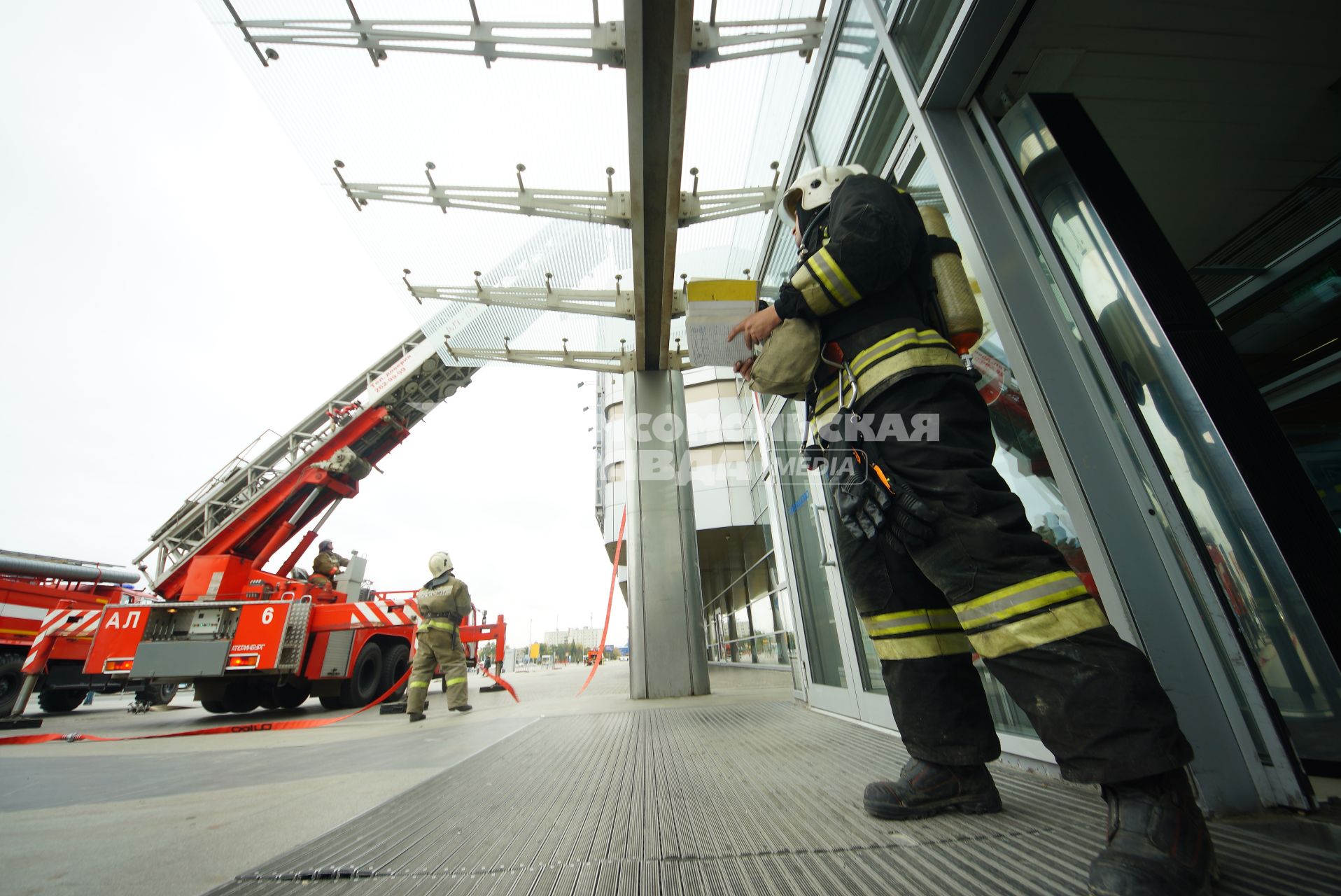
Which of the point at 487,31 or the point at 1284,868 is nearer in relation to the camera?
the point at 1284,868

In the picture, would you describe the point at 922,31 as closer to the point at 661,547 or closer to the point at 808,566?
the point at 808,566

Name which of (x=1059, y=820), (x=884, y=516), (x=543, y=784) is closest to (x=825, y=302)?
(x=884, y=516)

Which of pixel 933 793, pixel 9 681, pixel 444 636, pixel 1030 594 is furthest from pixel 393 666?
pixel 1030 594

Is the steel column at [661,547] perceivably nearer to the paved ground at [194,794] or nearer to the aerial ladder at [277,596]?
the paved ground at [194,794]

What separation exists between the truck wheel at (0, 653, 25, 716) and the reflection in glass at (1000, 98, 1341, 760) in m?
10.4

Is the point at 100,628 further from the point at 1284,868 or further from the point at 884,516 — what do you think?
the point at 1284,868

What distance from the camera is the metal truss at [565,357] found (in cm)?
566

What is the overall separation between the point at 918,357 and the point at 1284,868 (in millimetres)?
1104

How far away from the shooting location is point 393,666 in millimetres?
6730

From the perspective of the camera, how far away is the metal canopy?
2.82 metres

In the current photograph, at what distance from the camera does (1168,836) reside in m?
0.81

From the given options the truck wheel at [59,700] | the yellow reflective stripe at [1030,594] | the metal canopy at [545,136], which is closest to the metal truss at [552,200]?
the metal canopy at [545,136]

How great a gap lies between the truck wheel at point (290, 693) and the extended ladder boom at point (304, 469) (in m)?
2.20

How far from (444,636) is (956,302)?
545 cm
